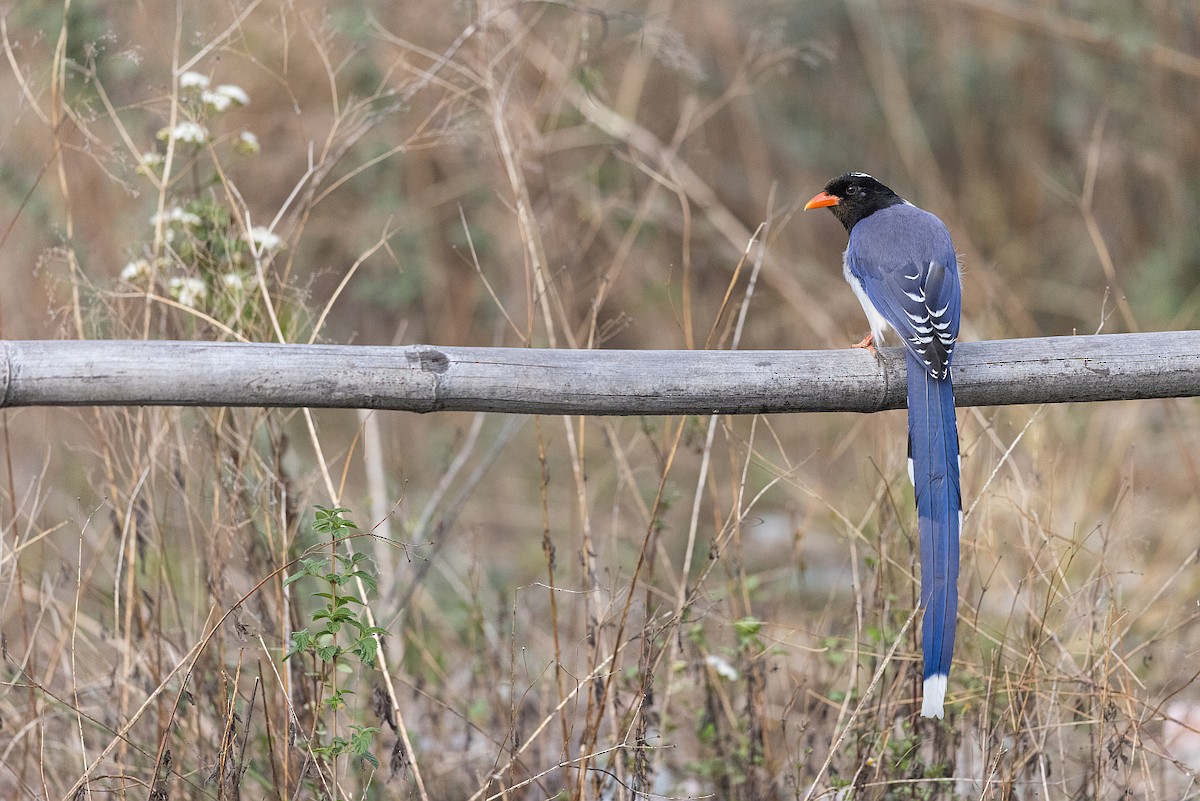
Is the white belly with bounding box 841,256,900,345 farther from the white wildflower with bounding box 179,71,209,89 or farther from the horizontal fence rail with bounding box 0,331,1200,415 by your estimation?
the white wildflower with bounding box 179,71,209,89

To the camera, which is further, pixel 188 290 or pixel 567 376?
pixel 188 290

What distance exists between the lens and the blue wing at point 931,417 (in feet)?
8.58

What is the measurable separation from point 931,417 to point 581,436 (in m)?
0.84

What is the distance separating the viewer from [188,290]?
10.6ft

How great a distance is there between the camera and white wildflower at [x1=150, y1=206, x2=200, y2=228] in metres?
3.21

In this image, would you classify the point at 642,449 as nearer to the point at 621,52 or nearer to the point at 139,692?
the point at 621,52

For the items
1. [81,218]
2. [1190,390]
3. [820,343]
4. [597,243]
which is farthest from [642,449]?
[1190,390]

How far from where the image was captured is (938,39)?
8.01 metres

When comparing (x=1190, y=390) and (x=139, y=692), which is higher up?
(x=1190, y=390)

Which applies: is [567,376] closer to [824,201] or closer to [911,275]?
[911,275]

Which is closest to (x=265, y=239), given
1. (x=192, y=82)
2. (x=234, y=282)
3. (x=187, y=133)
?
(x=234, y=282)

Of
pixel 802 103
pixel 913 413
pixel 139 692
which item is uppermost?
pixel 802 103

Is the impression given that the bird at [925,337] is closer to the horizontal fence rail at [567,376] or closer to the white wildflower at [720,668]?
the horizontal fence rail at [567,376]

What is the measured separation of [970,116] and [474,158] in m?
3.22
